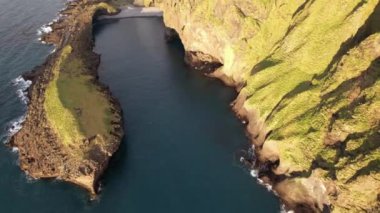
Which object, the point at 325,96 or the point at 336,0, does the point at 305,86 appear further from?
the point at 336,0

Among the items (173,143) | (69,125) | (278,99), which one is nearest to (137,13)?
(69,125)

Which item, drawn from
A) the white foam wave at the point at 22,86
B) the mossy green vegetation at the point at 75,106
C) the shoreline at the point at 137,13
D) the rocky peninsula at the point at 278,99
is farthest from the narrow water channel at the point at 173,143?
the shoreline at the point at 137,13

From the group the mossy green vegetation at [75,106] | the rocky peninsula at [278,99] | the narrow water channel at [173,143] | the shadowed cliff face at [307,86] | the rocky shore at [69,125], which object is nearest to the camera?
the shadowed cliff face at [307,86]

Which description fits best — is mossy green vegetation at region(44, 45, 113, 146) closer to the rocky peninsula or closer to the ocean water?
the rocky peninsula

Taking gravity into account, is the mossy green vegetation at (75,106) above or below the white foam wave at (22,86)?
above

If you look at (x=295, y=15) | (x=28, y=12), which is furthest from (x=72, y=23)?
(x=295, y=15)

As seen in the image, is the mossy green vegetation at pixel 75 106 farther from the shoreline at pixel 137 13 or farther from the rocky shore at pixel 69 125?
the shoreline at pixel 137 13

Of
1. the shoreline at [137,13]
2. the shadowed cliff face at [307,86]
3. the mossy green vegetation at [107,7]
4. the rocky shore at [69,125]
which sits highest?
the shadowed cliff face at [307,86]
